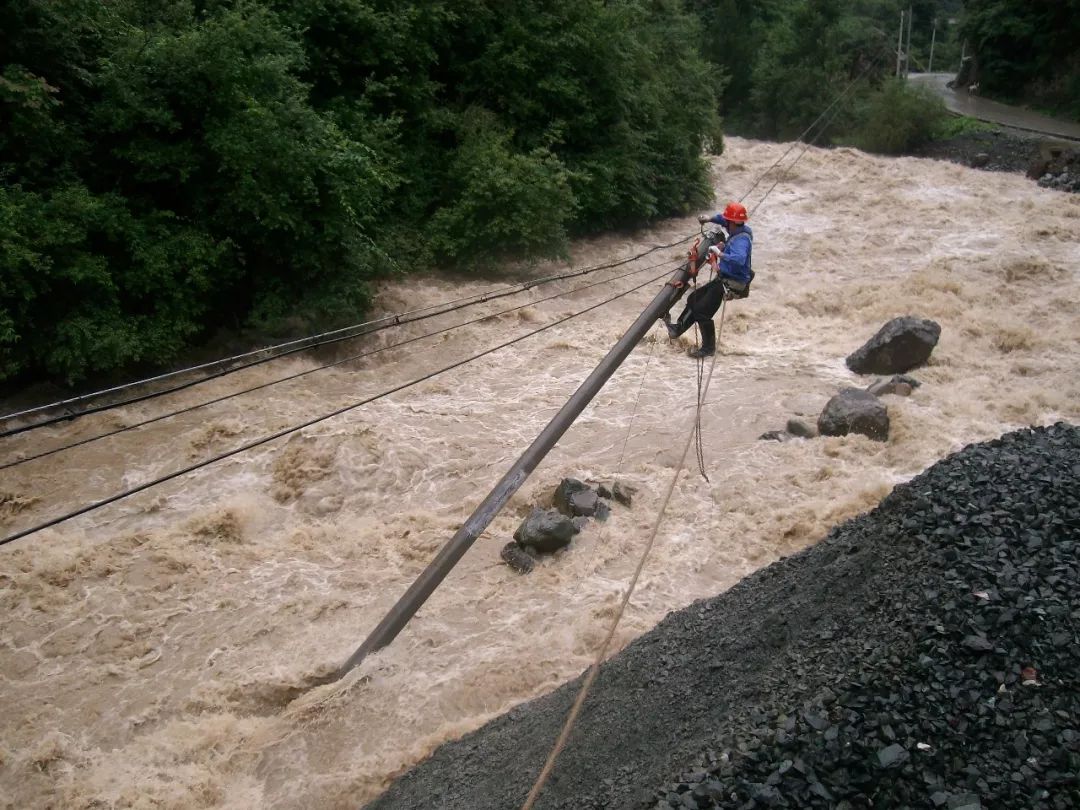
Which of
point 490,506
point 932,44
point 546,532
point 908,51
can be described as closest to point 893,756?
point 490,506

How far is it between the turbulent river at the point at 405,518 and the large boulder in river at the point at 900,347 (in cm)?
43

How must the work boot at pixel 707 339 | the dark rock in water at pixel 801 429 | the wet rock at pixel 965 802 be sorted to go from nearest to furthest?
the wet rock at pixel 965 802 < the work boot at pixel 707 339 < the dark rock in water at pixel 801 429

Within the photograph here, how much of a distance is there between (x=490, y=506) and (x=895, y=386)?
906 cm

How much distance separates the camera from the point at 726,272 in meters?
9.14

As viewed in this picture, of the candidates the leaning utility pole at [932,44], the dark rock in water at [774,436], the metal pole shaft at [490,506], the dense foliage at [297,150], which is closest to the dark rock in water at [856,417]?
the dark rock in water at [774,436]

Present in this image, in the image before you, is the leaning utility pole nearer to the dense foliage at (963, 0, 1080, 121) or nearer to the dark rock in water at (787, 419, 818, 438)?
the dense foliage at (963, 0, 1080, 121)

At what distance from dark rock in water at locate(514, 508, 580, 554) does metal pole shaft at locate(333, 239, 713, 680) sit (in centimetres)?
301

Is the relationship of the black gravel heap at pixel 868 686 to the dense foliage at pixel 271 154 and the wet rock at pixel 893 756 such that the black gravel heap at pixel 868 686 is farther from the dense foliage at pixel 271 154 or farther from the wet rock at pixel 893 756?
the dense foliage at pixel 271 154

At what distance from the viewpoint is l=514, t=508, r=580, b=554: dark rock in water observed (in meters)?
10.2

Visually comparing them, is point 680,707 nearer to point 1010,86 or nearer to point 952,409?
point 952,409

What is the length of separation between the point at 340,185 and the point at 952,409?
1085 cm

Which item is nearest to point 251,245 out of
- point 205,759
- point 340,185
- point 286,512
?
point 340,185

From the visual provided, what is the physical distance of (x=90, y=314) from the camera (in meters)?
13.1

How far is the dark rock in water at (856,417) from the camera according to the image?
1225cm
